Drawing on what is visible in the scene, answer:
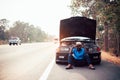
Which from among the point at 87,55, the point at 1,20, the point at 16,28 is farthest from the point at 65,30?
the point at 16,28

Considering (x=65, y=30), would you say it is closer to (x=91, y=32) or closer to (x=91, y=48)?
(x=91, y=32)

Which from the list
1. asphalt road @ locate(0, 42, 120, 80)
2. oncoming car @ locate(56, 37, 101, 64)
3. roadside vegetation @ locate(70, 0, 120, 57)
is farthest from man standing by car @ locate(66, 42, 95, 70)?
roadside vegetation @ locate(70, 0, 120, 57)

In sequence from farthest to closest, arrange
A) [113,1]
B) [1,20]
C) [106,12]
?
[1,20] → [113,1] → [106,12]

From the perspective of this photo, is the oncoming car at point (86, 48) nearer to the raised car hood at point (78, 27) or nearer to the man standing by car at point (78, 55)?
the man standing by car at point (78, 55)

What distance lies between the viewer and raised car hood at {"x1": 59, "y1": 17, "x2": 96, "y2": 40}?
1554 cm

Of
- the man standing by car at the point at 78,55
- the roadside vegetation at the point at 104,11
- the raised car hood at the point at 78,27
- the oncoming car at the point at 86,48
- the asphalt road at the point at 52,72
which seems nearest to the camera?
the asphalt road at the point at 52,72

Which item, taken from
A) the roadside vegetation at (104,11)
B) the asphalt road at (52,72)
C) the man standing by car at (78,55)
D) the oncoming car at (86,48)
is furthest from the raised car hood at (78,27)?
the man standing by car at (78,55)

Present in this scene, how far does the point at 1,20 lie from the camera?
371ft

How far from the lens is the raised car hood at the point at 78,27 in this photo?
15.5 metres

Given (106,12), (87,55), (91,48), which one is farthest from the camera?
(106,12)

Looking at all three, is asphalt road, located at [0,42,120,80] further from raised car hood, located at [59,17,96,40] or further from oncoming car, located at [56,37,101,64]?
raised car hood, located at [59,17,96,40]

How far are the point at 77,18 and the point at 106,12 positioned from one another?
385cm

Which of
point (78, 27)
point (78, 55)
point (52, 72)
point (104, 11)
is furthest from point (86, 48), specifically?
point (104, 11)

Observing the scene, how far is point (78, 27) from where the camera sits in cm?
1598
